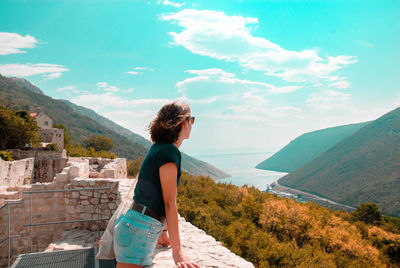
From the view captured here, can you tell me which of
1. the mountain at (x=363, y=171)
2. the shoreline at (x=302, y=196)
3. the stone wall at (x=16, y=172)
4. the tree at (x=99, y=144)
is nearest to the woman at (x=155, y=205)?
the stone wall at (x=16, y=172)

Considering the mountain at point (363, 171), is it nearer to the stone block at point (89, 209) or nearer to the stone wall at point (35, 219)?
the stone block at point (89, 209)

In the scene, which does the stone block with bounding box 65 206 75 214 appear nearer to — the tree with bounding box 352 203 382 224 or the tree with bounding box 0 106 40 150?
the tree with bounding box 0 106 40 150

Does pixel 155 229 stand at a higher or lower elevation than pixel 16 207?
higher

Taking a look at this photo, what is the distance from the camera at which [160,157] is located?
160 cm

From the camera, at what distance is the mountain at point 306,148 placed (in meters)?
147

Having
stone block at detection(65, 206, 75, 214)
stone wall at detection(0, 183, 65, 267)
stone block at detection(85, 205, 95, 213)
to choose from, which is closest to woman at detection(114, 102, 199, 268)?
stone block at detection(85, 205, 95, 213)

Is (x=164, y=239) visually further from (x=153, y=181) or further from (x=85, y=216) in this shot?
(x=85, y=216)

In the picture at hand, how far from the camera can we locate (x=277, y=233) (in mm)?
12914

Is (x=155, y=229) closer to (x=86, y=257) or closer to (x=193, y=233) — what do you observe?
(x=193, y=233)

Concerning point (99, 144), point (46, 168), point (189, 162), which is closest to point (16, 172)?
point (46, 168)

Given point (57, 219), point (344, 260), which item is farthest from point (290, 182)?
point (57, 219)

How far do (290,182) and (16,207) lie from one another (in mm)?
99390

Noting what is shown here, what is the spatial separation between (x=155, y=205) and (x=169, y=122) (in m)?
0.58

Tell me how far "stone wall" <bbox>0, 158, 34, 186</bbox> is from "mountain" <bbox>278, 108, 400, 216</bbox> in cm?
5892
